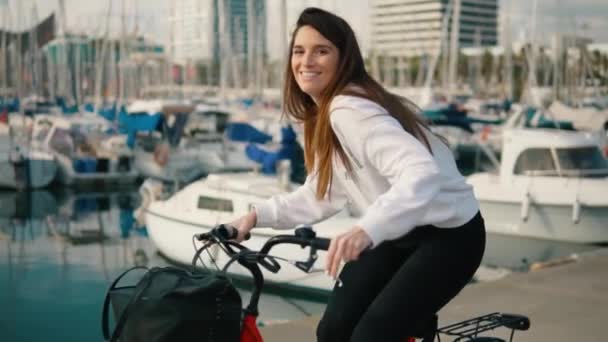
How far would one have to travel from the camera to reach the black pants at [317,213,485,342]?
8.07 feet

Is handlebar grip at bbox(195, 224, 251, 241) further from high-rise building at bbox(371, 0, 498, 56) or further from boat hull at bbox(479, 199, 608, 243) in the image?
high-rise building at bbox(371, 0, 498, 56)

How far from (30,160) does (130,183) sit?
11.4 ft

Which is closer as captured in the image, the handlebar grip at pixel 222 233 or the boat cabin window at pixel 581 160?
the handlebar grip at pixel 222 233

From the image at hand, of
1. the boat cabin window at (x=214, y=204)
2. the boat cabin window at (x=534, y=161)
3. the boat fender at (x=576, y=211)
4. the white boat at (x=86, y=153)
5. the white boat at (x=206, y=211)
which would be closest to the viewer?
the white boat at (x=206, y=211)

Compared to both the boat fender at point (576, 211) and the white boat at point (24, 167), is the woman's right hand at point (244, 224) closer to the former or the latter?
the boat fender at point (576, 211)

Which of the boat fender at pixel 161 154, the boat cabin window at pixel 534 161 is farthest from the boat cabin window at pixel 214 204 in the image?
the boat fender at pixel 161 154

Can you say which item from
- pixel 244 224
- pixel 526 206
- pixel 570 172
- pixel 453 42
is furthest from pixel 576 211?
pixel 453 42

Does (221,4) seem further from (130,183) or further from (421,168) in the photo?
(421,168)

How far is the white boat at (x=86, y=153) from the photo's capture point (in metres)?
27.6

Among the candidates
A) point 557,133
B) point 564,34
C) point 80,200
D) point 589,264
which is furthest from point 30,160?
point 564,34

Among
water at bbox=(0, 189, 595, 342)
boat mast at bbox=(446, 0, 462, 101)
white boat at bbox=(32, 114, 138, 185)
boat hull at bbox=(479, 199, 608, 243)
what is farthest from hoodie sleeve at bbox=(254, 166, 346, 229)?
boat mast at bbox=(446, 0, 462, 101)

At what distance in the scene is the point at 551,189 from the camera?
15969 mm

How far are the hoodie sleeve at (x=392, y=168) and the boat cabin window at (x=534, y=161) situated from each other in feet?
47.4

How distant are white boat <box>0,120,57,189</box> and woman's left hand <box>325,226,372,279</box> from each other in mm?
25761
